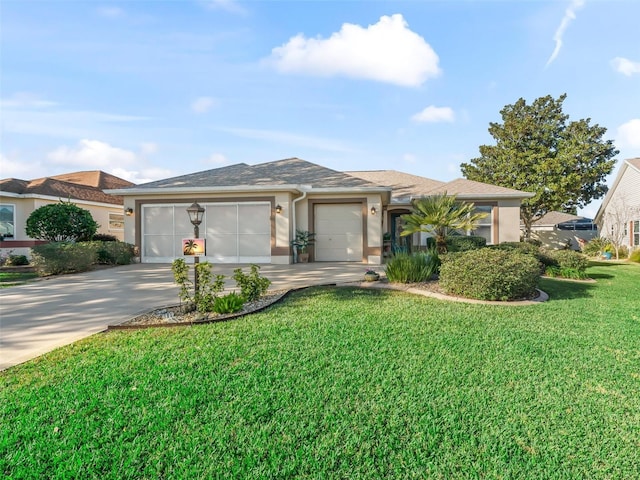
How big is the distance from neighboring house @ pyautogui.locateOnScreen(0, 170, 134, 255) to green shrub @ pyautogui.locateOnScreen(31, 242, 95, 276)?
5.77 m

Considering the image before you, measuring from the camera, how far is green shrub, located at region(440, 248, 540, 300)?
6.80 metres

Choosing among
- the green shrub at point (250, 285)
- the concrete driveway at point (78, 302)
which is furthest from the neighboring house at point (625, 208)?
the green shrub at point (250, 285)

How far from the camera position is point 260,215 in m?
14.6

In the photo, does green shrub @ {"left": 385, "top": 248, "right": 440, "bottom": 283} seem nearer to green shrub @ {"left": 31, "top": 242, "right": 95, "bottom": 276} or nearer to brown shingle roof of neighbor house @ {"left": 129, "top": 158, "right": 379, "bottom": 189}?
brown shingle roof of neighbor house @ {"left": 129, "top": 158, "right": 379, "bottom": 189}

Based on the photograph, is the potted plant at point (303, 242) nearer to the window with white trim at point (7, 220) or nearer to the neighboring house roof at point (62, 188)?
the neighboring house roof at point (62, 188)

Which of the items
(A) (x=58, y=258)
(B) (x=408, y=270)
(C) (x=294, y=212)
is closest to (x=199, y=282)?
(B) (x=408, y=270)

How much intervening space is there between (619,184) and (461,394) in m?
26.8

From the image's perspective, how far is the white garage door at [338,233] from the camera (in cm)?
1521

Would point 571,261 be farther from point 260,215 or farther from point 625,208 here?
point 625,208

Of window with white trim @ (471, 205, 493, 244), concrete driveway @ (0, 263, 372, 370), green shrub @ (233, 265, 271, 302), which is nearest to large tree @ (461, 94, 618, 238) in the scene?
window with white trim @ (471, 205, 493, 244)

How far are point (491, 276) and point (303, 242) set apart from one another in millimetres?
8868

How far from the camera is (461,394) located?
323cm

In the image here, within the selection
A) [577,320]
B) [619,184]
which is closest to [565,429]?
[577,320]

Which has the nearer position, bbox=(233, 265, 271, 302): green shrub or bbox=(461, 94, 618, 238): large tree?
bbox=(233, 265, 271, 302): green shrub
